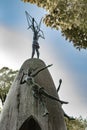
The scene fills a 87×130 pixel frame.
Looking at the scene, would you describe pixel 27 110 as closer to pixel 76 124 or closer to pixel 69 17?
pixel 69 17

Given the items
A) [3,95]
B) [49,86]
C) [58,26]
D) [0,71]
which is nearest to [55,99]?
[49,86]

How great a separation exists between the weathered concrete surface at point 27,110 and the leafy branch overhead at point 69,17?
1.99m

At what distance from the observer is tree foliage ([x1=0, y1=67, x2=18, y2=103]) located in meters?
18.4

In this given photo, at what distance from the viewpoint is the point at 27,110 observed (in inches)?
383

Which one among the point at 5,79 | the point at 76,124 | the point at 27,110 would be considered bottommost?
the point at 27,110

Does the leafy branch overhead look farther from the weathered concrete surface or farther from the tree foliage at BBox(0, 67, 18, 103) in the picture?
the tree foliage at BBox(0, 67, 18, 103)

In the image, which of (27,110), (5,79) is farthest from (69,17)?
(5,79)

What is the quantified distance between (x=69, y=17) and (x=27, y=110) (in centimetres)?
308

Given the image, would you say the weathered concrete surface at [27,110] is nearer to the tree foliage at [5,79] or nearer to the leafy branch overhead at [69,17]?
the leafy branch overhead at [69,17]

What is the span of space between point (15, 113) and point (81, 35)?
157 inches

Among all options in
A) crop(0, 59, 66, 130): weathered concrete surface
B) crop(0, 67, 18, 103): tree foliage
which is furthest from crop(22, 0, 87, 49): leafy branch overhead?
crop(0, 67, 18, 103): tree foliage

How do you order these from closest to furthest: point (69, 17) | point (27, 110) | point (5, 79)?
point (27, 110) → point (69, 17) → point (5, 79)

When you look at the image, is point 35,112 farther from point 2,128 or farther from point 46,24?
point 46,24

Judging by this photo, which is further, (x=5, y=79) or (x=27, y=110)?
(x=5, y=79)
